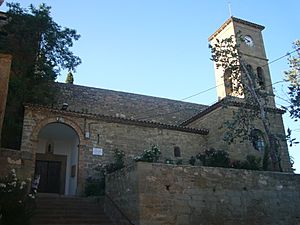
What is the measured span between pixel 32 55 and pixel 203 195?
435 inches

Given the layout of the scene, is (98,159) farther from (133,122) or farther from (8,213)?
(8,213)

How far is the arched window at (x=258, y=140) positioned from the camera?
16.9 metres

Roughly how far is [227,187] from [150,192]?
2.80m

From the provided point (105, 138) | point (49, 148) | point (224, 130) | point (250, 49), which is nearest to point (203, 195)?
point (105, 138)

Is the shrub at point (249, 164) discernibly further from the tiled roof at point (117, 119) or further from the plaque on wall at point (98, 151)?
the plaque on wall at point (98, 151)

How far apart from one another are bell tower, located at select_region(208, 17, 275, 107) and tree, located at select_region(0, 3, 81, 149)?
9096mm

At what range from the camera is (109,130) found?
15312 mm

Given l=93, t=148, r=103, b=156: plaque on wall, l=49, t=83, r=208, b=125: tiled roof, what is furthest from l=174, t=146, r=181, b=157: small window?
l=93, t=148, r=103, b=156: plaque on wall

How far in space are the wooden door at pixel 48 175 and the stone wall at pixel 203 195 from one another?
566 centimetres

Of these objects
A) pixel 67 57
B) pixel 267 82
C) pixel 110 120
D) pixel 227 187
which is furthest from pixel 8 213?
pixel 267 82

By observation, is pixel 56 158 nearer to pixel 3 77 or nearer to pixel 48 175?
pixel 48 175

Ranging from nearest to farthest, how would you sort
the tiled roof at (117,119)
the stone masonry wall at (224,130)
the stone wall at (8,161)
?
1. the stone wall at (8,161)
2. the tiled roof at (117,119)
3. the stone masonry wall at (224,130)

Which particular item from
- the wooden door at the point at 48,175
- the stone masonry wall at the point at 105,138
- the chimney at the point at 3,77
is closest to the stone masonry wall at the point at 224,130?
the stone masonry wall at the point at 105,138

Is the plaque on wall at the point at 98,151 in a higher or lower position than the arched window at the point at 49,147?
lower
